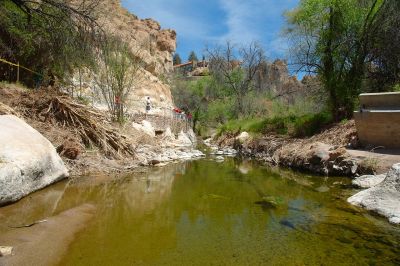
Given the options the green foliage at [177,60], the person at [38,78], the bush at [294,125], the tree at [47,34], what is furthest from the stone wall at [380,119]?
the green foliage at [177,60]

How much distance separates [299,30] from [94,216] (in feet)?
49.4

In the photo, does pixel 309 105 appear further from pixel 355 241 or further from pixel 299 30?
pixel 355 241

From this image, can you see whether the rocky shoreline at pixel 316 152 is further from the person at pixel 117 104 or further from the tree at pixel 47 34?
the tree at pixel 47 34

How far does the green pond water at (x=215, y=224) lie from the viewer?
431 centimetres

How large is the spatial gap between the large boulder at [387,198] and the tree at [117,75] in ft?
38.1

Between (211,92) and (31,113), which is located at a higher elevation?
(211,92)

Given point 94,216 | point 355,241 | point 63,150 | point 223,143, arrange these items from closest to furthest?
1. point 355,241
2. point 94,216
3. point 63,150
4. point 223,143

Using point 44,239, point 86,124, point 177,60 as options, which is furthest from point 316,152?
point 177,60

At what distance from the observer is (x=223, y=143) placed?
999 inches

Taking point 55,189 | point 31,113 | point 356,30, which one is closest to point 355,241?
point 55,189

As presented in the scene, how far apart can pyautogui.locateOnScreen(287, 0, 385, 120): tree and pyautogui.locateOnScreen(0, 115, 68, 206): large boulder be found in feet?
40.3

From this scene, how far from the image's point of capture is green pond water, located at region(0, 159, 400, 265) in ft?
14.1

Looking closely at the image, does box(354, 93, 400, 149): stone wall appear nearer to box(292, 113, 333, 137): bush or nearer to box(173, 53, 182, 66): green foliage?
box(292, 113, 333, 137): bush

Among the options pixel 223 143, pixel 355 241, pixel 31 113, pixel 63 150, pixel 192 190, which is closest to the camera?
pixel 355 241
